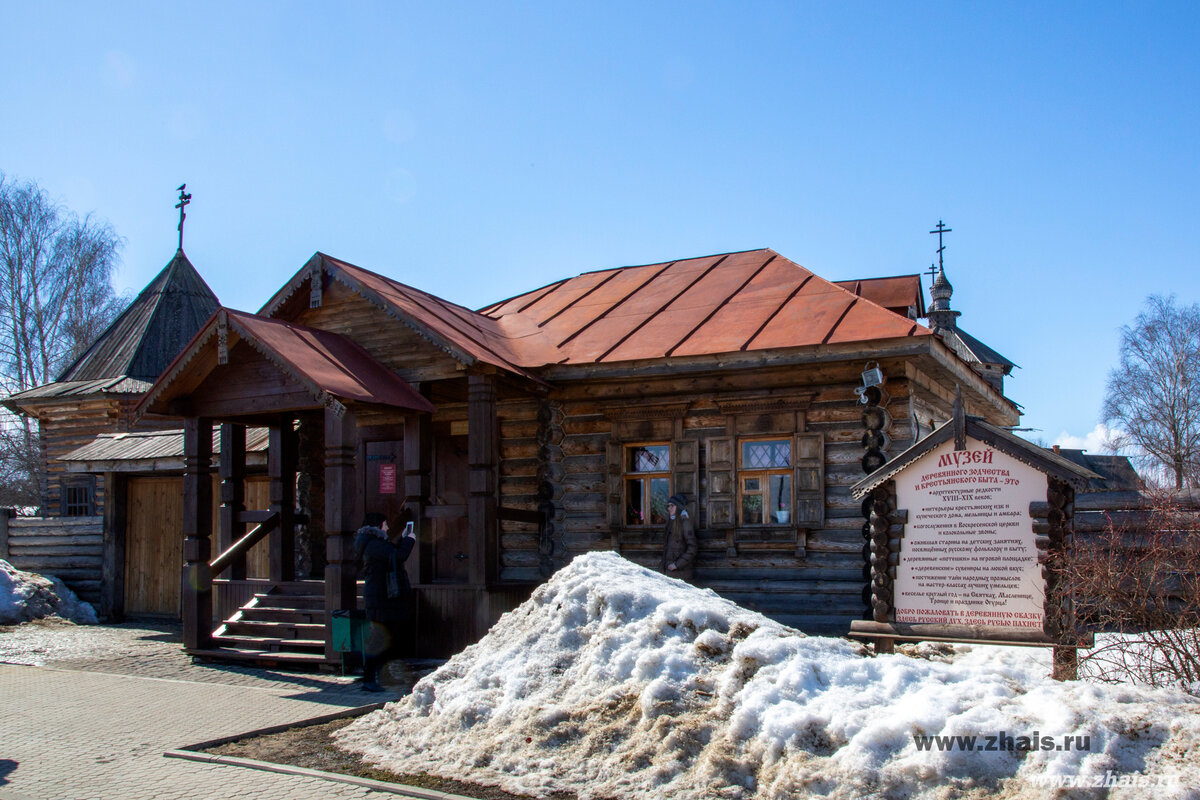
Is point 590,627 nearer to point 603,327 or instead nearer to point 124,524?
point 603,327

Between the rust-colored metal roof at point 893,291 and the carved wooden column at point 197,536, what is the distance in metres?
9.01

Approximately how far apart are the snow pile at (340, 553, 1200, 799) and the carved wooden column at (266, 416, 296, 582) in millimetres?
6484

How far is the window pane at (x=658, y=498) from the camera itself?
1246 cm

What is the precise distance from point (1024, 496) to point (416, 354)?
7.16 metres

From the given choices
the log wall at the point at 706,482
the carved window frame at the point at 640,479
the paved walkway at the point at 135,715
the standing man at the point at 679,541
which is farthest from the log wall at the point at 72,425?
the standing man at the point at 679,541

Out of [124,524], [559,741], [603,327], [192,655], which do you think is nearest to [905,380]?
[603,327]

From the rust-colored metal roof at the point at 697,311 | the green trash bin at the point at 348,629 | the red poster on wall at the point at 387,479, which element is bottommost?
the green trash bin at the point at 348,629

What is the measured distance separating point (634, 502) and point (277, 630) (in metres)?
4.49

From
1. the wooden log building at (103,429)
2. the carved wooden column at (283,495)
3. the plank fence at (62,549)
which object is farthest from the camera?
the plank fence at (62,549)

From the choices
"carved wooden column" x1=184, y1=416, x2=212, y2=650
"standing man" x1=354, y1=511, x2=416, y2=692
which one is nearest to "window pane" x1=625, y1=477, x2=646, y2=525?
"standing man" x1=354, y1=511, x2=416, y2=692

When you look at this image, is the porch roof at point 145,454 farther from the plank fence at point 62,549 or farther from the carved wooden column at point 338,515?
the carved wooden column at point 338,515

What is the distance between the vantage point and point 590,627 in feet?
23.1

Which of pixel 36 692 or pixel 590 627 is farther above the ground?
pixel 590 627

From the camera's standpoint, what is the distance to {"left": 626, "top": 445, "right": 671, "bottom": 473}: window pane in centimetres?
1248
